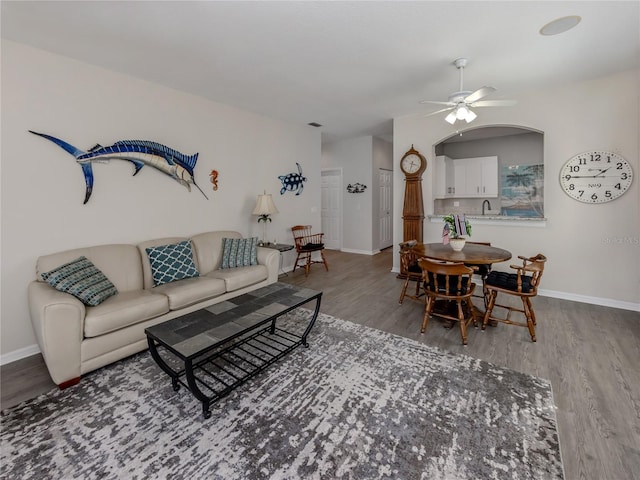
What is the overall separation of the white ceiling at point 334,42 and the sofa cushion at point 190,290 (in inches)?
87.6

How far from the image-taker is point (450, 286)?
2.90 m

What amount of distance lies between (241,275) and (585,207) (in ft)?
14.0

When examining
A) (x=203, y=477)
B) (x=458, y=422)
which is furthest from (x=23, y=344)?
(x=458, y=422)

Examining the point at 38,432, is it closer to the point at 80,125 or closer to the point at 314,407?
the point at 314,407

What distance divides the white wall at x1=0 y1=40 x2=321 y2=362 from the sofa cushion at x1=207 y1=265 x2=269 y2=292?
2.86 ft

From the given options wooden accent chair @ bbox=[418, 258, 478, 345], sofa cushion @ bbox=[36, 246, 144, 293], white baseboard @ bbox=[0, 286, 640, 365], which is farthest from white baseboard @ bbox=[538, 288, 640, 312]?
sofa cushion @ bbox=[36, 246, 144, 293]

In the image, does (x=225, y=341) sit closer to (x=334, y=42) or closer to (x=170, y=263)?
(x=170, y=263)

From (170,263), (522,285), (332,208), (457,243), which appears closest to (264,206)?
(170,263)

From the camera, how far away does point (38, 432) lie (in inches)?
67.1

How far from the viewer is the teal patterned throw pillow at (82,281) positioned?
7.72 feet

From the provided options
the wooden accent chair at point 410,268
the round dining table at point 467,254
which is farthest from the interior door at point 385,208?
the round dining table at point 467,254

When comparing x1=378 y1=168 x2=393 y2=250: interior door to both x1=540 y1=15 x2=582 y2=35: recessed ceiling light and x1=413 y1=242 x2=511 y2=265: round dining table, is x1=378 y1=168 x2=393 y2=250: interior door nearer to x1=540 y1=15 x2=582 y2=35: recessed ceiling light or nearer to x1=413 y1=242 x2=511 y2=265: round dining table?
x1=413 y1=242 x2=511 y2=265: round dining table

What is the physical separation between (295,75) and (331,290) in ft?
9.17

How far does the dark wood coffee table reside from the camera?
182 centimetres
